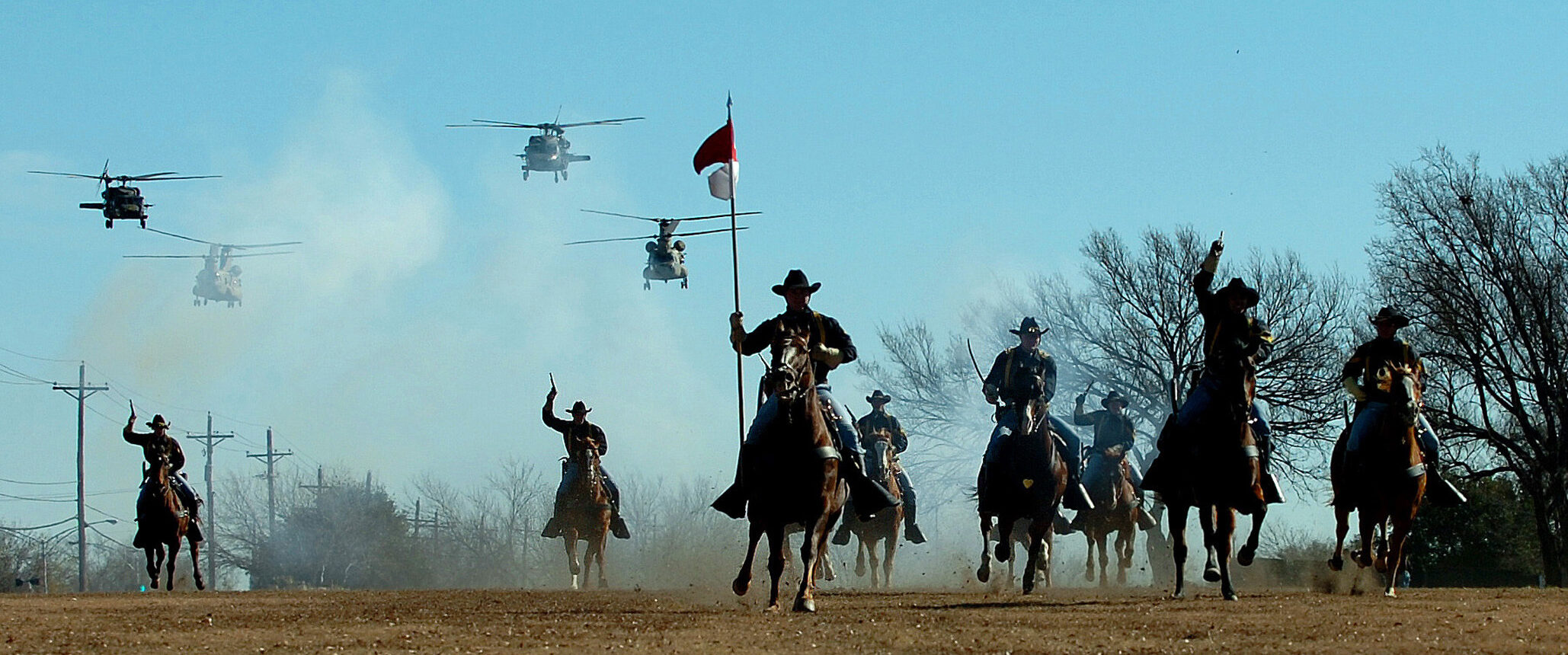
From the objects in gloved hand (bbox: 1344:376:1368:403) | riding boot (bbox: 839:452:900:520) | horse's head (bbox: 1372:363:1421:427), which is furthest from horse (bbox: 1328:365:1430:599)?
riding boot (bbox: 839:452:900:520)

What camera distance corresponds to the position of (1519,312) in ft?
150

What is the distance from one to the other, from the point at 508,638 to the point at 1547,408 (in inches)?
1412

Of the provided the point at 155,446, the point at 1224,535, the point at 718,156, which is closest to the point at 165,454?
the point at 155,446

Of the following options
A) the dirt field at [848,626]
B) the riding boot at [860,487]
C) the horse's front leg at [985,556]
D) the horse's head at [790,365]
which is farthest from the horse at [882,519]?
the horse's head at [790,365]

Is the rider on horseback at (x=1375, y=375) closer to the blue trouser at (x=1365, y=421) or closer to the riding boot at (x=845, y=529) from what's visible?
the blue trouser at (x=1365, y=421)

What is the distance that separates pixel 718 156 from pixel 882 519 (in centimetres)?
809

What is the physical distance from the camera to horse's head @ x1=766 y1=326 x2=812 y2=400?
17.9m

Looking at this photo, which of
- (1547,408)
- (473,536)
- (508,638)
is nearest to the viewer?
(508,638)

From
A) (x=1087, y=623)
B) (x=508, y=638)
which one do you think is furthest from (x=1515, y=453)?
(x=508, y=638)

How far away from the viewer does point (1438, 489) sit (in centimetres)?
2288

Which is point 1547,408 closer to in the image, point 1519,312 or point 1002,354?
point 1519,312

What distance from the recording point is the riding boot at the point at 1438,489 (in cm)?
2288

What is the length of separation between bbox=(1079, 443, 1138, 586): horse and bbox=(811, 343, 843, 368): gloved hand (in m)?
14.9

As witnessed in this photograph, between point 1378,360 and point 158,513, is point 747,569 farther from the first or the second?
point 158,513
